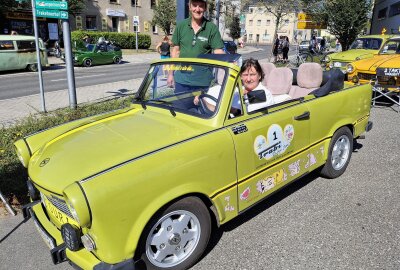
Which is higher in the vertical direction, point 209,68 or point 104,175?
point 209,68

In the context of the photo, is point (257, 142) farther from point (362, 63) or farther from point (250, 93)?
point (362, 63)

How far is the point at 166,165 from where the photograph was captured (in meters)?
2.53

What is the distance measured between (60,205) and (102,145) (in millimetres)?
553

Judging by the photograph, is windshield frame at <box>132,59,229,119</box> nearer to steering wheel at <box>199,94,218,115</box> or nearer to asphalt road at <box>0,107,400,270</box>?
steering wheel at <box>199,94,218,115</box>

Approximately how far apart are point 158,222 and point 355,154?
4.26m

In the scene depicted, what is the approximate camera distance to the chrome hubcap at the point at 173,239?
103 inches

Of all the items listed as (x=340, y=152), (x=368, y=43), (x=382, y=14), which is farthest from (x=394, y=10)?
(x=340, y=152)

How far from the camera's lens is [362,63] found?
9.29 metres

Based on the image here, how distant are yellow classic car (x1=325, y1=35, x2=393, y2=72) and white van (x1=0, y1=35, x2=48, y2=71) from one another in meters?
14.6

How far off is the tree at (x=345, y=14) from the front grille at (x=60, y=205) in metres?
22.0

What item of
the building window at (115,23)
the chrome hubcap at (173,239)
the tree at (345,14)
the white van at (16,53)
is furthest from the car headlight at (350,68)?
the building window at (115,23)

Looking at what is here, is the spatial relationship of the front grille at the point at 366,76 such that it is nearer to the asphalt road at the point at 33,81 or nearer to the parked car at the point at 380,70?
the parked car at the point at 380,70

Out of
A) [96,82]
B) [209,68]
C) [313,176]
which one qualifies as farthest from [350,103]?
[96,82]

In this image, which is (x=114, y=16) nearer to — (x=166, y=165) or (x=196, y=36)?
(x=196, y=36)
